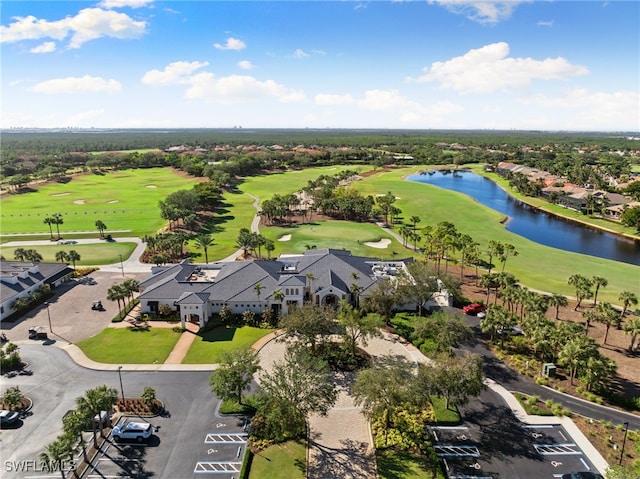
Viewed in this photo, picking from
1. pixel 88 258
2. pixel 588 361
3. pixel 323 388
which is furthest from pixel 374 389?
pixel 88 258

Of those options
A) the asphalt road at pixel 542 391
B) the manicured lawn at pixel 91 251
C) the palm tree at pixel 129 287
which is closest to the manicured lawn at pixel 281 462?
the asphalt road at pixel 542 391

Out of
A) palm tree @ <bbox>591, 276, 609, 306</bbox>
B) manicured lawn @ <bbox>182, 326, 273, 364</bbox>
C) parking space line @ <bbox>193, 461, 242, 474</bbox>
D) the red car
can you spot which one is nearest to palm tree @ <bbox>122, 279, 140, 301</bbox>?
manicured lawn @ <bbox>182, 326, 273, 364</bbox>

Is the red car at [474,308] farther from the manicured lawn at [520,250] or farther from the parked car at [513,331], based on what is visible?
the manicured lawn at [520,250]

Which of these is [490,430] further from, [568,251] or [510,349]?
[568,251]

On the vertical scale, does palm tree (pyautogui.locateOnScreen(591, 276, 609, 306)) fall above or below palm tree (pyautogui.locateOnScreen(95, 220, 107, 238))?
below

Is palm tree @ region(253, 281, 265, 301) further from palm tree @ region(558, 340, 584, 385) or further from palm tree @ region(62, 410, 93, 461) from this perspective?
palm tree @ region(558, 340, 584, 385)

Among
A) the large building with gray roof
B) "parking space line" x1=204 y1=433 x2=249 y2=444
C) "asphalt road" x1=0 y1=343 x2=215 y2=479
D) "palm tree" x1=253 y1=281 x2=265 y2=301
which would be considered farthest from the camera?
the large building with gray roof
